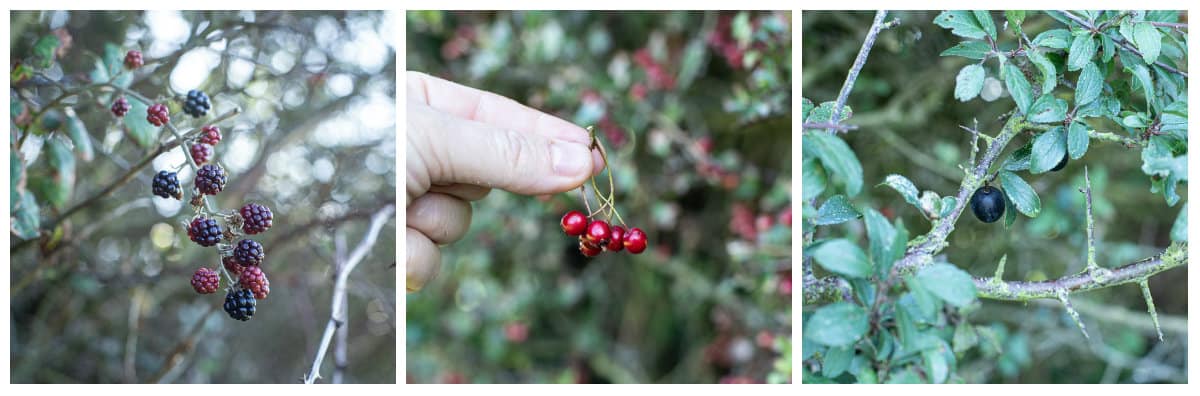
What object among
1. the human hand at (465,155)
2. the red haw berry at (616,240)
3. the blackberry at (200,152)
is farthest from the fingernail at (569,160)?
the blackberry at (200,152)

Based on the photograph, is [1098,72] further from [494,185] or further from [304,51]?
[304,51]

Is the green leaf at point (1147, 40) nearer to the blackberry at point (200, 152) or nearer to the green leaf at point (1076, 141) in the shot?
the green leaf at point (1076, 141)

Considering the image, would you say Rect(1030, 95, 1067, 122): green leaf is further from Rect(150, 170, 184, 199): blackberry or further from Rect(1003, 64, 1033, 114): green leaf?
Rect(150, 170, 184, 199): blackberry

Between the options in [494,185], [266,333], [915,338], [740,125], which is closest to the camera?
[915,338]

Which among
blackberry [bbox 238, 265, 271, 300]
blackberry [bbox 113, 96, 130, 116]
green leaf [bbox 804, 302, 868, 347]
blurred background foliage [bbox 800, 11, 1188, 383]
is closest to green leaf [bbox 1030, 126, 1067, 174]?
green leaf [bbox 804, 302, 868, 347]

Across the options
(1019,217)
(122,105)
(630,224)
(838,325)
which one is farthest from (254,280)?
(1019,217)

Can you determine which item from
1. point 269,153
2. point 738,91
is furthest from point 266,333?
point 738,91

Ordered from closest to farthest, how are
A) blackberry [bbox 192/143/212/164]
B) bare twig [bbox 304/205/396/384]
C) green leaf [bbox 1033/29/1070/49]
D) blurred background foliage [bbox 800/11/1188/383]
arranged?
green leaf [bbox 1033/29/1070/49]
blackberry [bbox 192/143/212/164]
bare twig [bbox 304/205/396/384]
blurred background foliage [bbox 800/11/1188/383]
